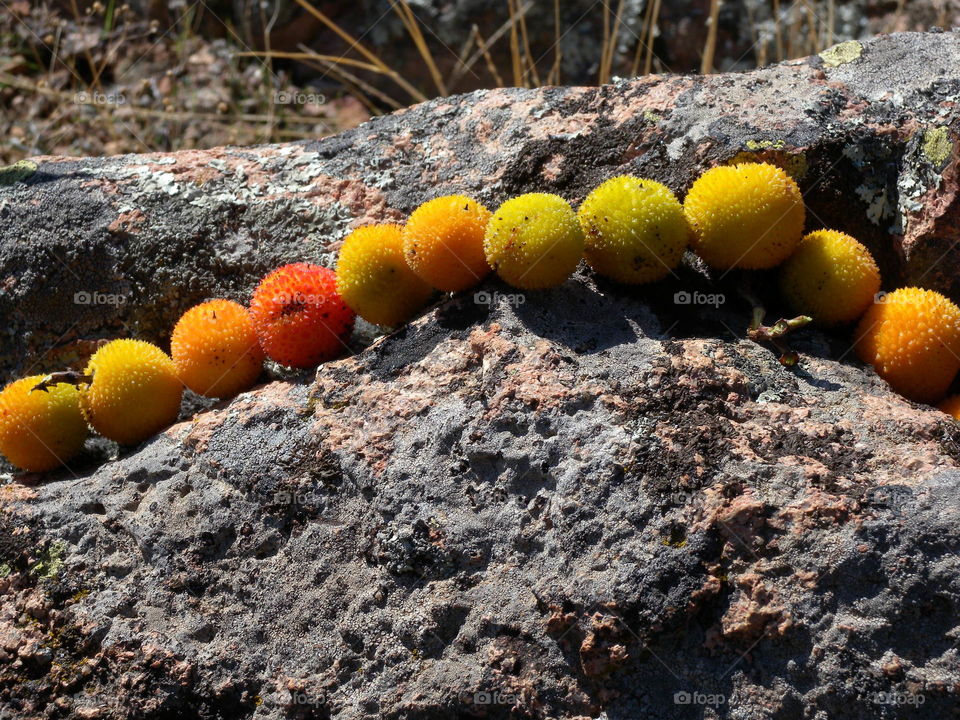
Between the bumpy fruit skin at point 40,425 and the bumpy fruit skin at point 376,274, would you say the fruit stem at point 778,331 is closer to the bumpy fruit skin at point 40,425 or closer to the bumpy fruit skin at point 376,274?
the bumpy fruit skin at point 376,274

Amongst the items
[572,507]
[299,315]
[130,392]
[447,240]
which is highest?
[447,240]

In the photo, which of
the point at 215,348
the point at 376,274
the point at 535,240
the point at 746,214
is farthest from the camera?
the point at 215,348

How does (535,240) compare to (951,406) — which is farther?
(951,406)

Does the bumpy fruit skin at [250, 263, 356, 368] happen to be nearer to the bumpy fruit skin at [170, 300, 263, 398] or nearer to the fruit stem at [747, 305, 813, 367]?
the bumpy fruit skin at [170, 300, 263, 398]

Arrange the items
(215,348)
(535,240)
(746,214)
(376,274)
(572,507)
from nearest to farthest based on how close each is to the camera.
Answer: (572,507), (535,240), (746,214), (376,274), (215,348)

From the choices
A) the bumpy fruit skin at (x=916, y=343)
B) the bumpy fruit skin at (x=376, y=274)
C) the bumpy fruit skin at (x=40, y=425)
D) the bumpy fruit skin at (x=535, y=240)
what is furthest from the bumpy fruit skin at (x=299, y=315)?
the bumpy fruit skin at (x=916, y=343)

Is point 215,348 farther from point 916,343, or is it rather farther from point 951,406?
point 951,406

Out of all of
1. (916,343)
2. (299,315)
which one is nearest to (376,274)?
(299,315)

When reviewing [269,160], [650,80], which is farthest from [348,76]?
[650,80]
